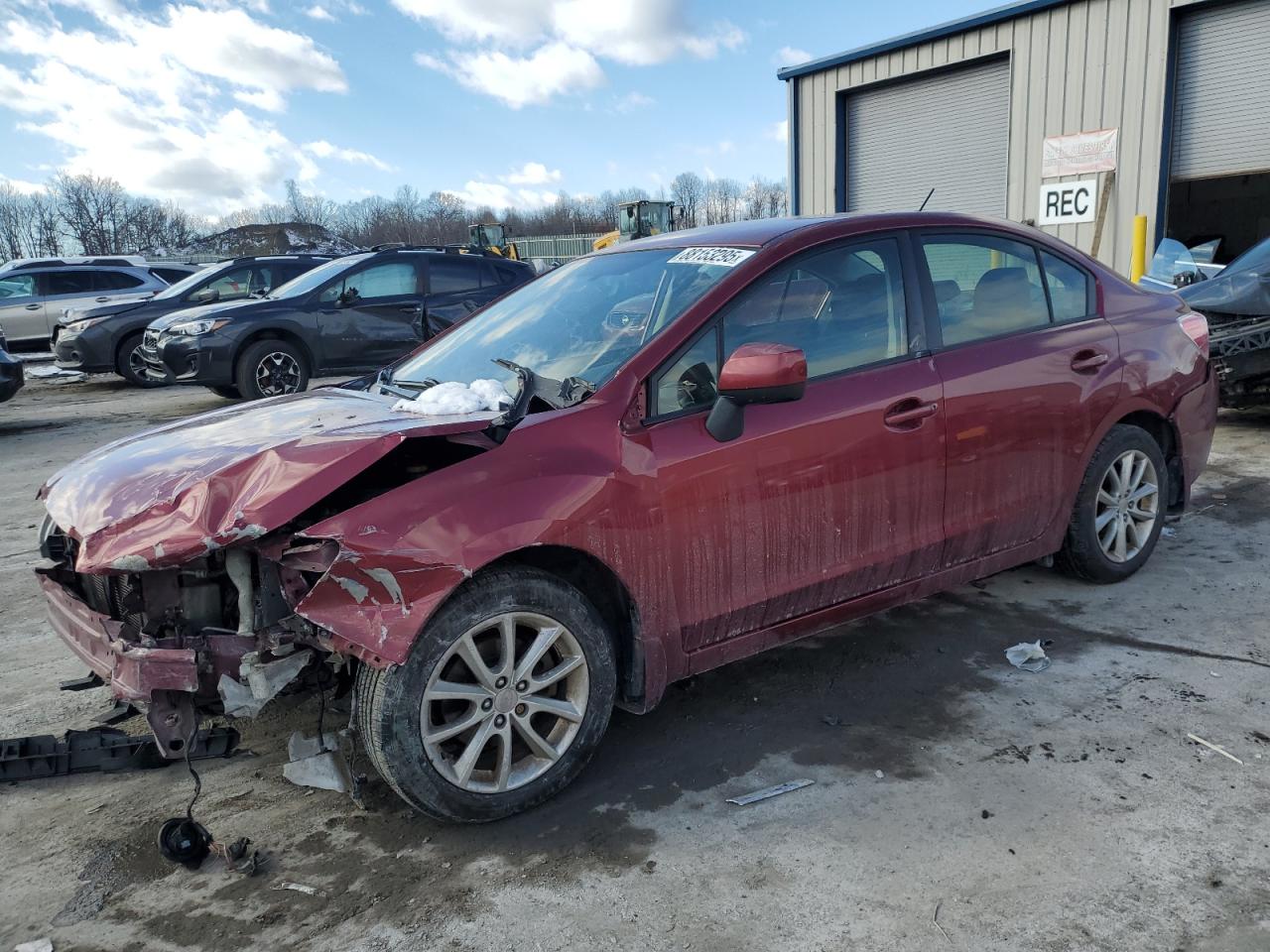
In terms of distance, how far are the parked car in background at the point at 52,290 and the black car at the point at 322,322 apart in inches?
224

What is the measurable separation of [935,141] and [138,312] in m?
12.4

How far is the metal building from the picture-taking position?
12.2 m

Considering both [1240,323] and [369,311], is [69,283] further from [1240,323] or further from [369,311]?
[1240,323]

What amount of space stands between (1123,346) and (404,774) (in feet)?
11.6

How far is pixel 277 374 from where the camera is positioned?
36.2 ft

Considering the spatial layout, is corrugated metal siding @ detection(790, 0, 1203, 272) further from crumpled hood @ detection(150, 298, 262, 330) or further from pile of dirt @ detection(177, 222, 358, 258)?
pile of dirt @ detection(177, 222, 358, 258)

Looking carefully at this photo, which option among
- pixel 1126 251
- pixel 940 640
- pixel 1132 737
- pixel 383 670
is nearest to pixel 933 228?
pixel 940 640

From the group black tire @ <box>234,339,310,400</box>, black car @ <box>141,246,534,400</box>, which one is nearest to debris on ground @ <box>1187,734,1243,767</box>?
black car @ <box>141,246,534,400</box>

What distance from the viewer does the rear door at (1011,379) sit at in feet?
12.2

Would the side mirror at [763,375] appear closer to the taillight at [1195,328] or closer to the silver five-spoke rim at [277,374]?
the taillight at [1195,328]

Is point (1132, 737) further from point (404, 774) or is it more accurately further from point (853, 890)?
point (404, 774)

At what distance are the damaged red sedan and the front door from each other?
0.01 metres

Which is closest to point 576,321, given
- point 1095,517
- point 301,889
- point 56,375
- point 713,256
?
point 713,256

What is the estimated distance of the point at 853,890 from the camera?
2506 millimetres
